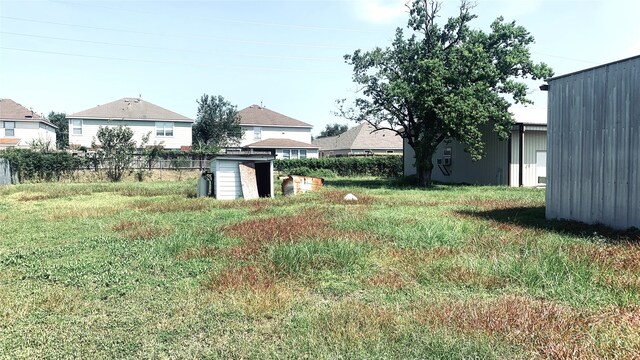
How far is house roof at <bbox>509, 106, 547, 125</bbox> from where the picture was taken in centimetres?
2116

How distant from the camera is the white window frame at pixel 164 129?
38.2m

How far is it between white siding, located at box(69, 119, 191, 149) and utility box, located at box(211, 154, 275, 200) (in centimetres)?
2178

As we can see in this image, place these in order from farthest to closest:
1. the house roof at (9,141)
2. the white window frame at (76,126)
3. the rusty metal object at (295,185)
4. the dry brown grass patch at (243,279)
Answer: the house roof at (9,141)
the white window frame at (76,126)
the rusty metal object at (295,185)
the dry brown grass patch at (243,279)

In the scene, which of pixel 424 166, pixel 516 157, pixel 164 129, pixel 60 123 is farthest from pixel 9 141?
pixel 60 123

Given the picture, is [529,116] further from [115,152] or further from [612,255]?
[115,152]

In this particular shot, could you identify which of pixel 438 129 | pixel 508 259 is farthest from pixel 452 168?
pixel 508 259

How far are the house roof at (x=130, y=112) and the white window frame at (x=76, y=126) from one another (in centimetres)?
45

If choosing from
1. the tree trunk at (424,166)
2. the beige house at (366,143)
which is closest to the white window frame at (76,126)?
the beige house at (366,143)

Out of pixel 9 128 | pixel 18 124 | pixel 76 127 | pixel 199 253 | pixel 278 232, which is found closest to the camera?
pixel 199 253

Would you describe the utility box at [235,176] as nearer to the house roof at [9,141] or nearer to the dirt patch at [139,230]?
the dirt patch at [139,230]

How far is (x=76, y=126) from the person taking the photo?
120 feet

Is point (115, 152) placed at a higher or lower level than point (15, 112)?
lower

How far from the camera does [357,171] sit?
34062 mm

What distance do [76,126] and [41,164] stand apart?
41.1 ft
